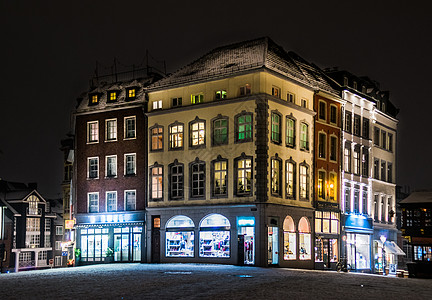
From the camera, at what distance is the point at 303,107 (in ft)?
169

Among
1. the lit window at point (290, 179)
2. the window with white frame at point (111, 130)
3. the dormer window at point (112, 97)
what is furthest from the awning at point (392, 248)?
the dormer window at point (112, 97)

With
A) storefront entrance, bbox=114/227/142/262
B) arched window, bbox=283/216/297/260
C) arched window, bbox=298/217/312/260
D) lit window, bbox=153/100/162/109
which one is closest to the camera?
arched window, bbox=283/216/297/260

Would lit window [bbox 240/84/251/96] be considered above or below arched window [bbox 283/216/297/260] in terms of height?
above

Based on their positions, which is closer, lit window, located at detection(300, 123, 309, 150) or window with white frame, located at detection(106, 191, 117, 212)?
lit window, located at detection(300, 123, 309, 150)

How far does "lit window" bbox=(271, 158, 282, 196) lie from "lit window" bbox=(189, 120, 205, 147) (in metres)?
5.60

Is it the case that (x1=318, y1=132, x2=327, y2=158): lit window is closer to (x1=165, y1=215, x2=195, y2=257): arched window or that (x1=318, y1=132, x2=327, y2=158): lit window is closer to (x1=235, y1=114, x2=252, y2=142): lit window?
(x1=235, y1=114, x2=252, y2=142): lit window

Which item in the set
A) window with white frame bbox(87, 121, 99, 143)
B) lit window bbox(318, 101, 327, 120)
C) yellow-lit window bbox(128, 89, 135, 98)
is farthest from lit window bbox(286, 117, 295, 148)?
window with white frame bbox(87, 121, 99, 143)

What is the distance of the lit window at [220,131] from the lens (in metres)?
48.6

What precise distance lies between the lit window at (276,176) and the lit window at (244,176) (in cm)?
158

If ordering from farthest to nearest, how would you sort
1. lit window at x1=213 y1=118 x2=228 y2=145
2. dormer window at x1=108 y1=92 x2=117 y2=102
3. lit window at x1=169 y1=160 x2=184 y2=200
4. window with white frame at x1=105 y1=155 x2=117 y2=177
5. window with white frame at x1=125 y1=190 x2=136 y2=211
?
dormer window at x1=108 y1=92 x2=117 y2=102 → window with white frame at x1=105 y1=155 x2=117 y2=177 → window with white frame at x1=125 y1=190 x2=136 y2=211 → lit window at x1=169 y1=160 x2=184 y2=200 → lit window at x1=213 y1=118 x2=228 y2=145

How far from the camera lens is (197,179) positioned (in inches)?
1971

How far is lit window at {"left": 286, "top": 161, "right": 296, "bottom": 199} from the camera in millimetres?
49206

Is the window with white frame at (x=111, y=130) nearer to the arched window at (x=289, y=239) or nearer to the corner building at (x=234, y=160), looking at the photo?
the corner building at (x=234, y=160)

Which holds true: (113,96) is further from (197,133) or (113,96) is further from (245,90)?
(245,90)
